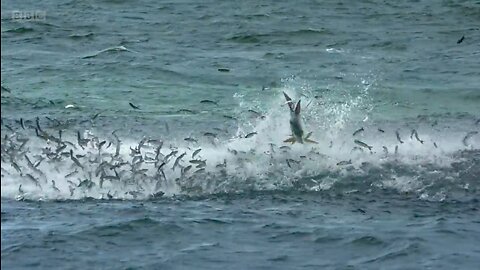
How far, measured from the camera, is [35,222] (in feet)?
34.6

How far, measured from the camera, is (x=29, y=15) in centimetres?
2878

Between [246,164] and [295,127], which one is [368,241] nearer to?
[295,127]

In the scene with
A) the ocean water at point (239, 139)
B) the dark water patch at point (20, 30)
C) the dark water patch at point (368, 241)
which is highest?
the dark water patch at point (368, 241)

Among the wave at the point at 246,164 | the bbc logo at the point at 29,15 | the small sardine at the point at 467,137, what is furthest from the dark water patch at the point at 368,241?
the bbc logo at the point at 29,15

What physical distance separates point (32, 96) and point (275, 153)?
6.54 metres

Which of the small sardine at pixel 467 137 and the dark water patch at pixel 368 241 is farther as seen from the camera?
the small sardine at pixel 467 137

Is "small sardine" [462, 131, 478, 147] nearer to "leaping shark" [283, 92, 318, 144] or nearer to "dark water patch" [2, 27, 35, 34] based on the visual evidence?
"leaping shark" [283, 92, 318, 144]

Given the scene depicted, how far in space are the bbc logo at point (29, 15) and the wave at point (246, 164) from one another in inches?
514

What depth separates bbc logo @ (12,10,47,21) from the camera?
1117 inches

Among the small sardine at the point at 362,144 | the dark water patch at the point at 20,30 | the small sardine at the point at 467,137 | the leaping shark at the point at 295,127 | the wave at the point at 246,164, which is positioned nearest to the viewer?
the wave at the point at 246,164

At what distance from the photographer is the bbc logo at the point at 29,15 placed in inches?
1117

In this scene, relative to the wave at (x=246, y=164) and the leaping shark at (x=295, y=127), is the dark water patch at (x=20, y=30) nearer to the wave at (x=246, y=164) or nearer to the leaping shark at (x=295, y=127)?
the wave at (x=246, y=164)

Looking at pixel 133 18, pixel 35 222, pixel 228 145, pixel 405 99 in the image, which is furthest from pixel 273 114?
pixel 133 18

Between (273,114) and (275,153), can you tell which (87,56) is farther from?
(275,153)
